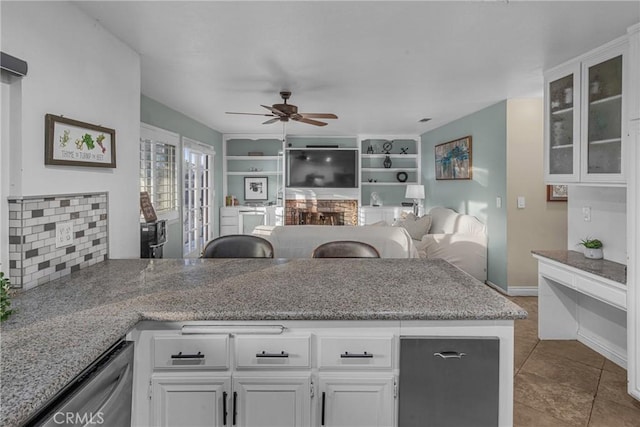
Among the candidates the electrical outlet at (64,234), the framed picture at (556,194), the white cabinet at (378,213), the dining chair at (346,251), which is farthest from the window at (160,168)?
the framed picture at (556,194)

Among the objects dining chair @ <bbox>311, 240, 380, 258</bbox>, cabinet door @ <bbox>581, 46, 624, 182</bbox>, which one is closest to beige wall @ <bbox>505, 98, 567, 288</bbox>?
cabinet door @ <bbox>581, 46, 624, 182</bbox>

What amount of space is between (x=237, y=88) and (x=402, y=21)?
84.2 inches

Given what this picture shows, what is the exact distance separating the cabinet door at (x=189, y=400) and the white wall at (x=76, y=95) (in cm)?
108

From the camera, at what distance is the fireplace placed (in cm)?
786

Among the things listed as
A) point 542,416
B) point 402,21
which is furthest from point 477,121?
point 542,416

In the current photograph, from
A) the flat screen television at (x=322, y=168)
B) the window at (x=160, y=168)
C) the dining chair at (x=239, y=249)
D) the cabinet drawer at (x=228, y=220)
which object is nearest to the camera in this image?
the dining chair at (x=239, y=249)

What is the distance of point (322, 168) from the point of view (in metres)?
7.78

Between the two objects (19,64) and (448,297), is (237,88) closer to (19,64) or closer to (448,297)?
(19,64)

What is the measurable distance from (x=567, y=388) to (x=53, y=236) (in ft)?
10.4

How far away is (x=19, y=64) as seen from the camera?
164cm

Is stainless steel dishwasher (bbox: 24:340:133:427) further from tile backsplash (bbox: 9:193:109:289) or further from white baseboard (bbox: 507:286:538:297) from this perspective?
white baseboard (bbox: 507:286:538:297)

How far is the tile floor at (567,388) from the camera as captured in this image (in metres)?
2.21

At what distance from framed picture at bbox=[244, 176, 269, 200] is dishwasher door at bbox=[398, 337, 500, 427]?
6908 millimetres

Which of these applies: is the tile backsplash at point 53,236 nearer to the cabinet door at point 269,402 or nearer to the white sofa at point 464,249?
the cabinet door at point 269,402
